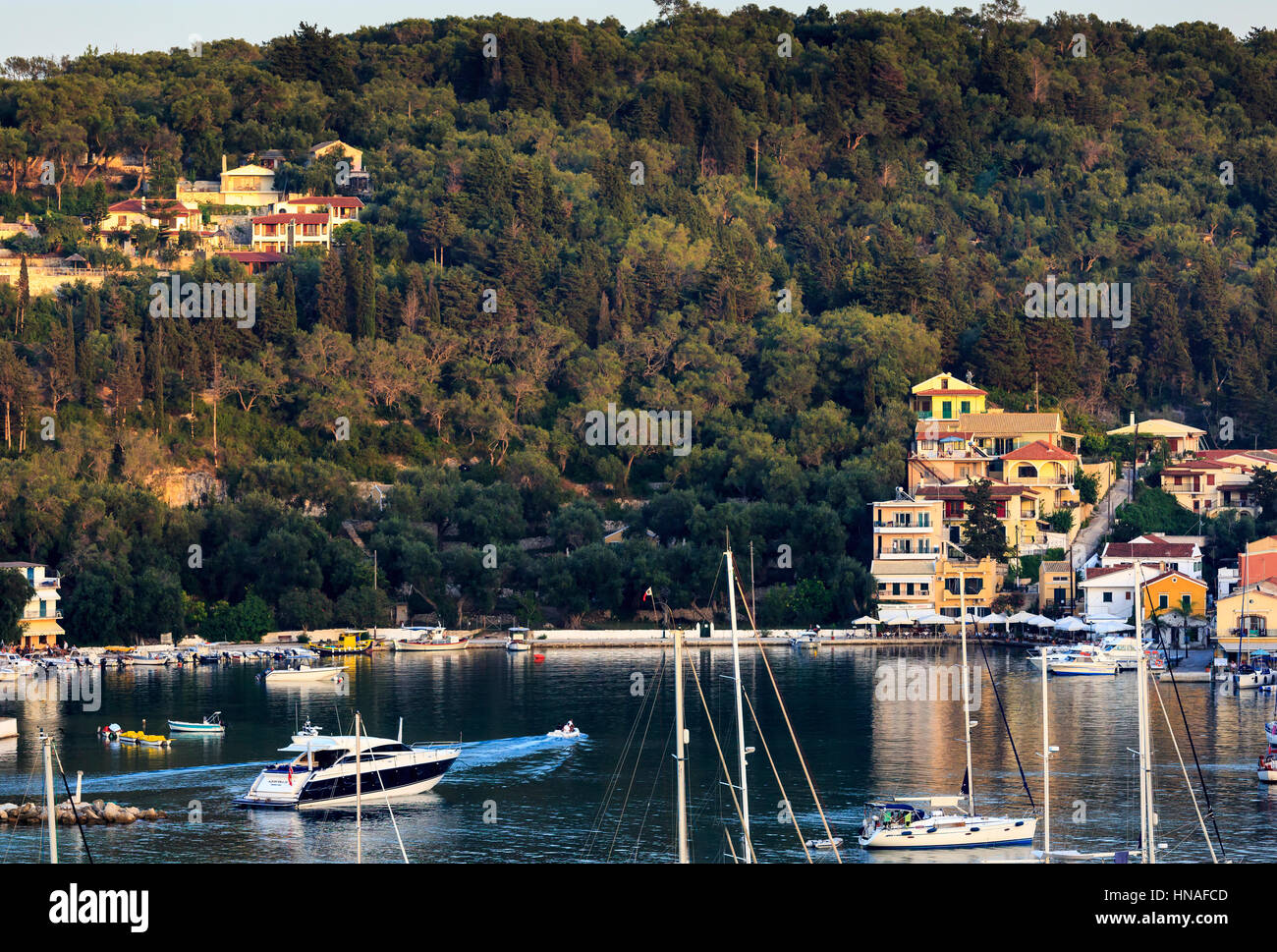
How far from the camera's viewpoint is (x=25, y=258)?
80562mm

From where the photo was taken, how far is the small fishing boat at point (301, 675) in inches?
2153

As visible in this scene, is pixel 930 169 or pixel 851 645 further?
pixel 930 169

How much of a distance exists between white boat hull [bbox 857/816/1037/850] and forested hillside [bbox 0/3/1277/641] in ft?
114

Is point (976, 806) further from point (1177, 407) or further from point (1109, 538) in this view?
point (1177, 407)

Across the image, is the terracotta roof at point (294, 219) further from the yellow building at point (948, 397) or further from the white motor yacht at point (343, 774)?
the white motor yacht at point (343, 774)

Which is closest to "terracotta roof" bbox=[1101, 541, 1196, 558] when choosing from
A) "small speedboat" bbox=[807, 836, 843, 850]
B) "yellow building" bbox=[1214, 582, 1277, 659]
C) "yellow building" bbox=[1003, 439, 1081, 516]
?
"yellow building" bbox=[1214, 582, 1277, 659]

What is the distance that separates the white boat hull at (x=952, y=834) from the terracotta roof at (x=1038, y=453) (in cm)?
4251

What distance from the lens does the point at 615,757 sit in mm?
39531

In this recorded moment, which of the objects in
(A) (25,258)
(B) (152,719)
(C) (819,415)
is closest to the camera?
(B) (152,719)

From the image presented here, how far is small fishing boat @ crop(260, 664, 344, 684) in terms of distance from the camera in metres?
54.7

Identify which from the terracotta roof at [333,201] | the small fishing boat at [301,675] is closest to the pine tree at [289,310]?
the terracotta roof at [333,201]

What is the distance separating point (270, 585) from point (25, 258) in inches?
1039
